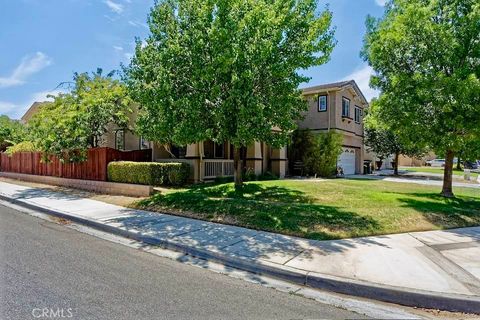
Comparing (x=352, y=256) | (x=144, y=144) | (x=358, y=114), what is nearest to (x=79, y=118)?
(x=144, y=144)

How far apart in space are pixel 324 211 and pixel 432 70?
574 centimetres

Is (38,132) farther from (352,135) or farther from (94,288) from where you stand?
→ (352,135)

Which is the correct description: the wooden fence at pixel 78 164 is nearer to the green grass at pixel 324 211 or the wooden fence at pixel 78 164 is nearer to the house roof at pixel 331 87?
the green grass at pixel 324 211

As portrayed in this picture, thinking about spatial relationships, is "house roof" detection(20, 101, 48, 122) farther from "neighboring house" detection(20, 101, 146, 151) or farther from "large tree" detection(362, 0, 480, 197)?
"large tree" detection(362, 0, 480, 197)

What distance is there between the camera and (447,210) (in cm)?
956

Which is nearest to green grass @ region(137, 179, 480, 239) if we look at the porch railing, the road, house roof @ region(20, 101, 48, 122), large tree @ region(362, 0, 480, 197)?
large tree @ region(362, 0, 480, 197)

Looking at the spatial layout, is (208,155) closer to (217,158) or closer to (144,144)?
(217,158)

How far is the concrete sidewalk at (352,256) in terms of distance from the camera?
4.45 metres

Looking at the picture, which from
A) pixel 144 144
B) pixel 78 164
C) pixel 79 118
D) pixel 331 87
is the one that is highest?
pixel 331 87

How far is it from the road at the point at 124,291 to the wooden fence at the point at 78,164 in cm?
1017

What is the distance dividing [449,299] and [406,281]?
571 mm

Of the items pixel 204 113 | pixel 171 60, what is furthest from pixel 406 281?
pixel 171 60

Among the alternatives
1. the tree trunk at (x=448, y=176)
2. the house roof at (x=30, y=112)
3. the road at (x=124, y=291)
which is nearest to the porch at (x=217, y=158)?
the tree trunk at (x=448, y=176)

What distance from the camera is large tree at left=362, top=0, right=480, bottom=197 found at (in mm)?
9891
